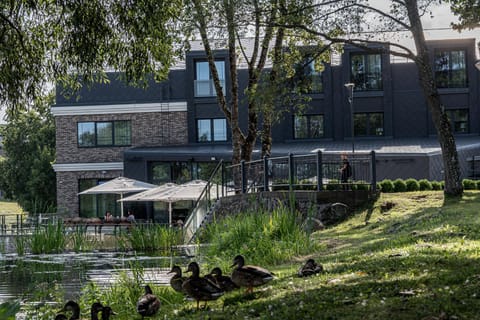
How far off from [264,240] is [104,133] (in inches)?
1361

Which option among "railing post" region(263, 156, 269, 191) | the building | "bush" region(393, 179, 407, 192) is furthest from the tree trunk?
the building

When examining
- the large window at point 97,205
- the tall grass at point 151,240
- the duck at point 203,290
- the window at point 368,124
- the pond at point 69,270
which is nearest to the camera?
the duck at point 203,290

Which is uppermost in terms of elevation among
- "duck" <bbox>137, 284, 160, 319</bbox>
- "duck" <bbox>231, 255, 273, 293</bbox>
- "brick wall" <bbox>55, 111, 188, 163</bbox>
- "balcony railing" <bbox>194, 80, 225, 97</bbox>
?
"balcony railing" <bbox>194, 80, 225, 97</bbox>

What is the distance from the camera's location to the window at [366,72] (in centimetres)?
4503

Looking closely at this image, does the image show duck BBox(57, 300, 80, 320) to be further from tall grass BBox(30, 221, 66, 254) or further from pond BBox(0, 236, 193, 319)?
tall grass BBox(30, 221, 66, 254)

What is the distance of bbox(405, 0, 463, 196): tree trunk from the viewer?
72.8 feet

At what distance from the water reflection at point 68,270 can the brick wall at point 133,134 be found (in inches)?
965

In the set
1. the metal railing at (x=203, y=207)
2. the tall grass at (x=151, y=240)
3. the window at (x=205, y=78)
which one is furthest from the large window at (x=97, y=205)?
the tall grass at (x=151, y=240)

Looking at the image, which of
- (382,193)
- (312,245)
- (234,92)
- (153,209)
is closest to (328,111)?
(153,209)

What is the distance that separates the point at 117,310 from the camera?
37.0 ft

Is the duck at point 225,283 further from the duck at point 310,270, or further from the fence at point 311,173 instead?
the fence at point 311,173

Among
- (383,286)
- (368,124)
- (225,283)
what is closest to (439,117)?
(225,283)

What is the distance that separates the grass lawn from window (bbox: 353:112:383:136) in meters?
30.5

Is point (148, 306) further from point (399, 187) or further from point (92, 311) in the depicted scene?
point (399, 187)
